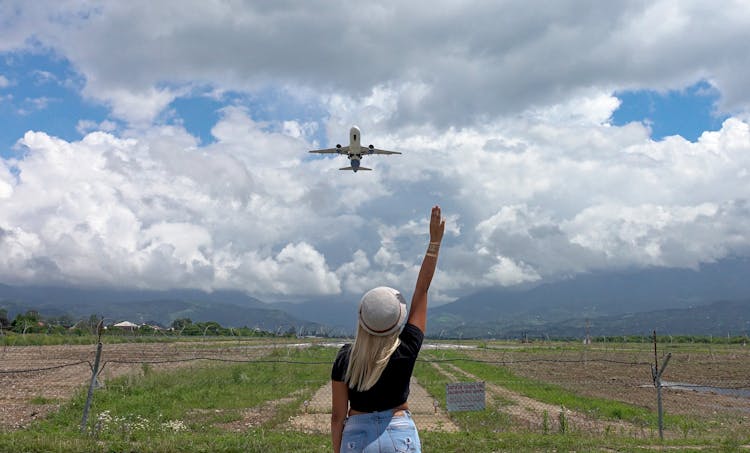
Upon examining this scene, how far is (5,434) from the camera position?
8844 millimetres

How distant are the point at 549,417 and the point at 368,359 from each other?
13.3 metres

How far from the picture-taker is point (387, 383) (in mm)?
2938

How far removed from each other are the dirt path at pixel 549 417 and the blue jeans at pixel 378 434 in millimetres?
8700

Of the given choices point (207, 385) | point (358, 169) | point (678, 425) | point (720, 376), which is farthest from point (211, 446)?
point (720, 376)

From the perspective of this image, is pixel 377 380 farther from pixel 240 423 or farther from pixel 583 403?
pixel 583 403

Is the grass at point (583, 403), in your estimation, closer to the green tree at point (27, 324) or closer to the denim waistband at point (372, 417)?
the denim waistband at point (372, 417)

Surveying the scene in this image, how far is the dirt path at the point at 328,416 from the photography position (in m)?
12.0

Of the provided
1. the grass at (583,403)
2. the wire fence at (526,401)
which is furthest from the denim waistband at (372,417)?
the grass at (583,403)

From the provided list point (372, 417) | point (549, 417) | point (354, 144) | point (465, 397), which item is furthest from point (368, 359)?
point (354, 144)

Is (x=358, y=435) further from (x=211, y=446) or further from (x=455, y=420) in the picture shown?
(x=455, y=420)

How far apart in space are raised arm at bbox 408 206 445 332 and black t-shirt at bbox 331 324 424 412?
192 millimetres

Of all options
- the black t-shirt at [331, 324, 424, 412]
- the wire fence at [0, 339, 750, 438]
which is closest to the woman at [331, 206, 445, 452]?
the black t-shirt at [331, 324, 424, 412]

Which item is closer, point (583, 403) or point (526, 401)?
point (583, 403)

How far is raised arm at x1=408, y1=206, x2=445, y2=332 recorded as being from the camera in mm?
3178
